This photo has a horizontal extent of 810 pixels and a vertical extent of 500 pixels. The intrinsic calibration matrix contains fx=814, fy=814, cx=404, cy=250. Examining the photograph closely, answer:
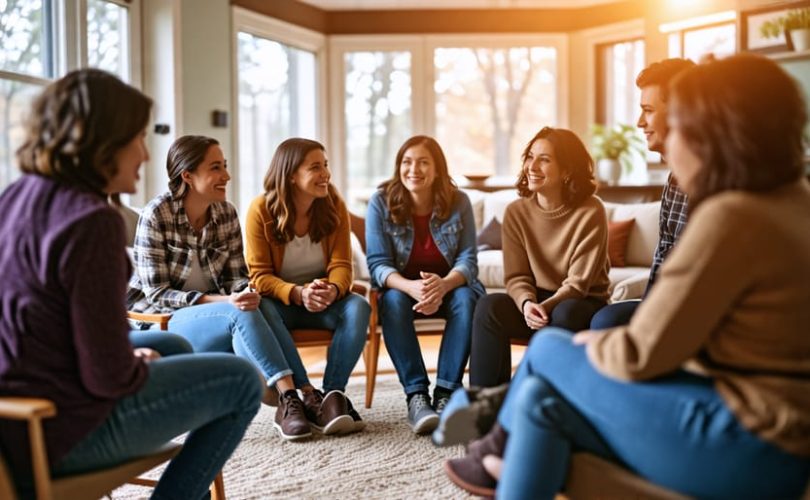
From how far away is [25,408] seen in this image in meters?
1.43

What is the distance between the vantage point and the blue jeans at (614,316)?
8.64 ft

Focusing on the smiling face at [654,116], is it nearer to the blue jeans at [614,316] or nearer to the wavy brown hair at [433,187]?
the blue jeans at [614,316]

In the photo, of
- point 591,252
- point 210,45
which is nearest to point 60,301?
point 591,252

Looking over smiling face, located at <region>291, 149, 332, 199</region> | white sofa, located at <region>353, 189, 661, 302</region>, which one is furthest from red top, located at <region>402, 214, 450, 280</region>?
white sofa, located at <region>353, 189, 661, 302</region>

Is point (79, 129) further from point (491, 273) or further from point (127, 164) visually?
point (491, 273)

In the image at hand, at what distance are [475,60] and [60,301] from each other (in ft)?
20.7

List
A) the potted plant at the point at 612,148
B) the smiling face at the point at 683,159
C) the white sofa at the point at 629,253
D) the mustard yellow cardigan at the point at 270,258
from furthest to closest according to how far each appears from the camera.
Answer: the potted plant at the point at 612,148 → the white sofa at the point at 629,253 → the mustard yellow cardigan at the point at 270,258 → the smiling face at the point at 683,159

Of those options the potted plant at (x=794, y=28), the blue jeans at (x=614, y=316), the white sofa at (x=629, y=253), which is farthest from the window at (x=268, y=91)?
the blue jeans at (x=614, y=316)

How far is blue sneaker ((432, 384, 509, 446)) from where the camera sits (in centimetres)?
167

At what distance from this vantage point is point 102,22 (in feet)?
16.0

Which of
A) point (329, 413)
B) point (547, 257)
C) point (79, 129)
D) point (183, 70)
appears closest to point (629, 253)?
point (547, 257)

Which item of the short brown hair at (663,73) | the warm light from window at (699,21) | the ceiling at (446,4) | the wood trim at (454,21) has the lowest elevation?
the short brown hair at (663,73)

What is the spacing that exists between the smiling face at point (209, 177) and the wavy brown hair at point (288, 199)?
0.32m

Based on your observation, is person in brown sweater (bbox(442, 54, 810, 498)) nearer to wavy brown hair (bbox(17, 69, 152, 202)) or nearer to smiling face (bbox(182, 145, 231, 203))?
wavy brown hair (bbox(17, 69, 152, 202))
